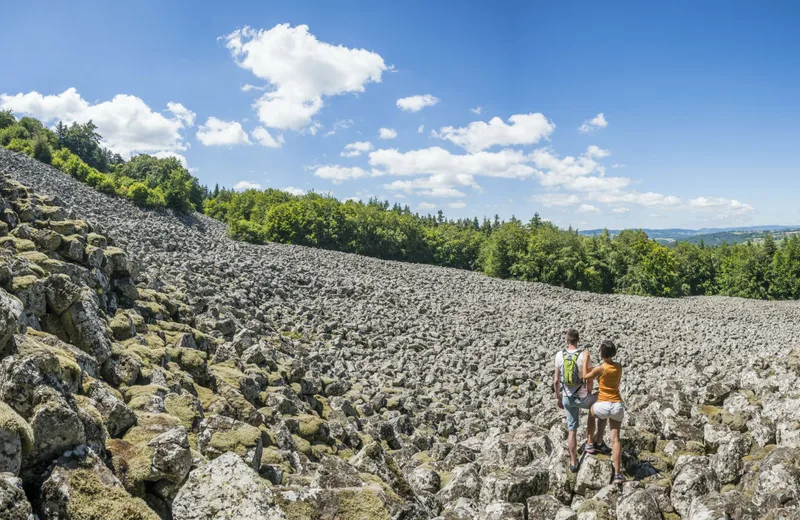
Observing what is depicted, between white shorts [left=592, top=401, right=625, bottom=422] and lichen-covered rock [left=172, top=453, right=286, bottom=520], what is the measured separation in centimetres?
584

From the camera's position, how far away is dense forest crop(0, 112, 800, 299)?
5647 cm

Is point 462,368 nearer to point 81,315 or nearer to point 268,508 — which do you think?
point 81,315

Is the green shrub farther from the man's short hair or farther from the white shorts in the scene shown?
the white shorts

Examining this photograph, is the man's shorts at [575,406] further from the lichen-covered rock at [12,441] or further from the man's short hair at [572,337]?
the lichen-covered rock at [12,441]

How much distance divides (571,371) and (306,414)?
20.9 ft

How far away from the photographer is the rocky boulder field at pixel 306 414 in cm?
468

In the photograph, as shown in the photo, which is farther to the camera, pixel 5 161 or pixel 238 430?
pixel 5 161

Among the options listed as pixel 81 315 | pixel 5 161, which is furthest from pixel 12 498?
pixel 5 161

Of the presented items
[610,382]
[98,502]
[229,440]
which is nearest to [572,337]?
[610,382]

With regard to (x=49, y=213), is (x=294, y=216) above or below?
above

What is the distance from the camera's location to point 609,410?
26.1ft

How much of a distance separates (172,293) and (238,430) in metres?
12.6

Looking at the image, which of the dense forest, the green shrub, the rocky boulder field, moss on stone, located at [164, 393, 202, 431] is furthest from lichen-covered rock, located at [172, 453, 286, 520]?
the green shrub

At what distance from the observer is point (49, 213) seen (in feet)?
48.7
